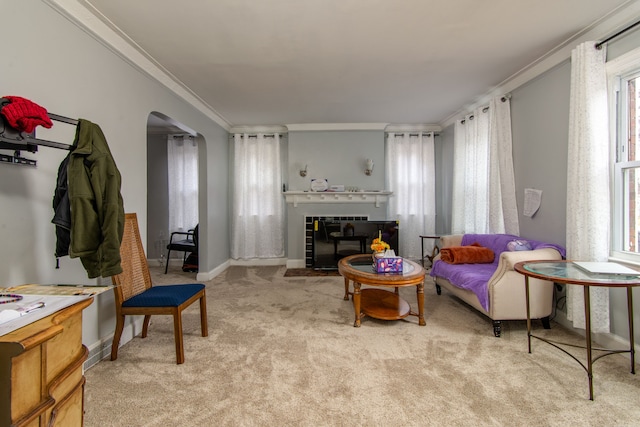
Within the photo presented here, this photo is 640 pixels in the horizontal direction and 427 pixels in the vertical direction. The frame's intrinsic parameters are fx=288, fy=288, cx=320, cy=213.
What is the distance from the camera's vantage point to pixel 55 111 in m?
1.87

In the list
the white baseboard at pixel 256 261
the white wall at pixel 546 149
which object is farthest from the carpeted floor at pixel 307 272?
the white wall at pixel 546 149

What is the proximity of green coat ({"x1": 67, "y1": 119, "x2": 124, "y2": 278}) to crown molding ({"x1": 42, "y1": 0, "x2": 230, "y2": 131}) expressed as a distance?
0.99 meters

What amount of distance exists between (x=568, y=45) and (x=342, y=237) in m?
3.54

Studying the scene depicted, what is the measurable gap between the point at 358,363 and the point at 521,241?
2091mm

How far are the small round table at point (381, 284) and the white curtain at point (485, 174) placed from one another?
1408 mm

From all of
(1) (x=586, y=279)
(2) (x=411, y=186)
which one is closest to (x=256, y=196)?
(2) (x=411, y=186)

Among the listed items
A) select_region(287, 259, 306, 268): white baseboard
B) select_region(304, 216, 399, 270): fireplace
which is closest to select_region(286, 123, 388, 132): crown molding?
select_region(304, 216, 399, 270): fireplace

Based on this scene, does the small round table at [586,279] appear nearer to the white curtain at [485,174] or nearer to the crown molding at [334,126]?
the white curtain at [485,174]

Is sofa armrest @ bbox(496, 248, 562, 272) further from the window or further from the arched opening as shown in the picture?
the arched opening

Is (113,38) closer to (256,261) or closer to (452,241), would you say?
(256,261)

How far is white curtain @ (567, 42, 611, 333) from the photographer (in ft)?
7.29

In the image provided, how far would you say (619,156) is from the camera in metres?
2.26

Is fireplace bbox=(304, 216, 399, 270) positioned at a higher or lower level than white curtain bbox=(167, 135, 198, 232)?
lower

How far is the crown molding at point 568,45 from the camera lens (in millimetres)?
2123
